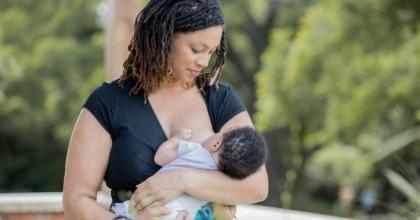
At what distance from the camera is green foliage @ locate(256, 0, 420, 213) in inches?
440

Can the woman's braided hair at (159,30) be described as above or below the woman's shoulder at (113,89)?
above

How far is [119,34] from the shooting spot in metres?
5.74

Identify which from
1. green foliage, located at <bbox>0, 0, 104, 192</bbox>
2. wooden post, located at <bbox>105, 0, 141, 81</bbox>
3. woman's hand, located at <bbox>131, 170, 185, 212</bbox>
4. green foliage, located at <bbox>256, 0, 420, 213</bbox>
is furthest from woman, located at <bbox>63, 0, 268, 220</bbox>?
green foliage, located at <bbox>0, 0, 104, 192</bbox>

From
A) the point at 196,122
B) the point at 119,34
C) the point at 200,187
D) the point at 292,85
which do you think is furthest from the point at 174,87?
the point at 292,85

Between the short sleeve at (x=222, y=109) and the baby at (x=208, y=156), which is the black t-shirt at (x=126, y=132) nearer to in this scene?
the baby at (x=208, y=156)

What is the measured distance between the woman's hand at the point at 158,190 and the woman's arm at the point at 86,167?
4.2 inches

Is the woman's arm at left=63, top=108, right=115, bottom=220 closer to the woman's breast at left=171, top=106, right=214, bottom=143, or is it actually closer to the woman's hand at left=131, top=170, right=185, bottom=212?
the woman's hand at left=131, top=170, right=185, bottom=212

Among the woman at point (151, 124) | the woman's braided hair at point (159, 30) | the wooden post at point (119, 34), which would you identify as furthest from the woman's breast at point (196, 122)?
the wooden post at point (119, 34)

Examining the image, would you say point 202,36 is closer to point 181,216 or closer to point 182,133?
point 182,133

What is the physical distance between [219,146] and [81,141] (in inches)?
15.7

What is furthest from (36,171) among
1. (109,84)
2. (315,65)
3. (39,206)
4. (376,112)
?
(109,84)

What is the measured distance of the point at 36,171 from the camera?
1908 cm

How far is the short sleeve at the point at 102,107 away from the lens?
244 cm

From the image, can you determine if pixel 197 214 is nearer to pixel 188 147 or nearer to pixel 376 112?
pixel 188 147
